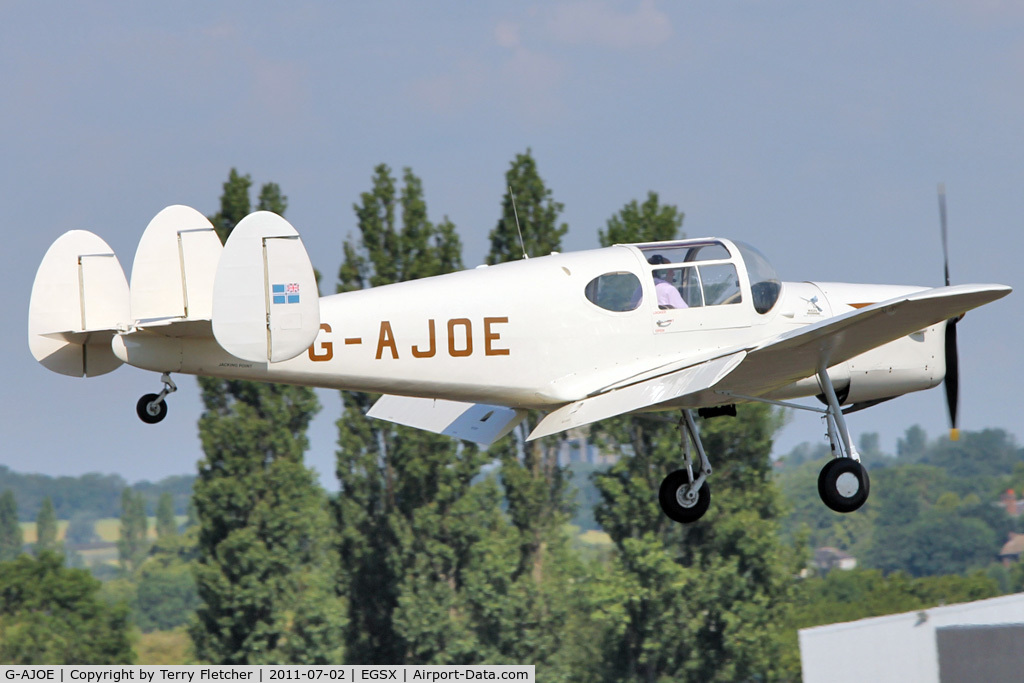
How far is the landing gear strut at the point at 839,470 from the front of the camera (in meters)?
11.6

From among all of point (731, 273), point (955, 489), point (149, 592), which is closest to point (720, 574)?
point (731, 273)

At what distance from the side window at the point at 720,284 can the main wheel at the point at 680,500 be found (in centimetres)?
196

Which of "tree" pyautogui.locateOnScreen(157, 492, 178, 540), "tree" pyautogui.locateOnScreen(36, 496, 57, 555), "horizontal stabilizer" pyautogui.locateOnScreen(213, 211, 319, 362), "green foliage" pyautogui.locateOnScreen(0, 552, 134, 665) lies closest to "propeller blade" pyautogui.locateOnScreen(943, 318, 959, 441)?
"horizontal stabilizer" pyautogui.locateOnScreen(213, 211, 319, 362)

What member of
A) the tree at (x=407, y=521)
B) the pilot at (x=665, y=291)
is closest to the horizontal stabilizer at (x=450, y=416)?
the pilot at (x=665, y=291)

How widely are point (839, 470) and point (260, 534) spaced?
24.2m

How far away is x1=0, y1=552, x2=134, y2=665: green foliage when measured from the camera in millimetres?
42844

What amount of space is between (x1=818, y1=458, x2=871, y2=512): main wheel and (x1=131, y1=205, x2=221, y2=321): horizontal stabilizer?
19.3 ft

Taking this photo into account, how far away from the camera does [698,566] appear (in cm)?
3525

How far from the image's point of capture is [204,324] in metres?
11.0

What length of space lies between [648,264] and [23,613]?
41.1m

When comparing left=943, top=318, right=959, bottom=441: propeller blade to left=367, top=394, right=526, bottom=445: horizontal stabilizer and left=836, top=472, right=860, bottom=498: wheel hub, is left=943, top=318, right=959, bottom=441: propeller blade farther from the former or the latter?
left=367, top=394, right=526, bottom=445: horizontal stabilizer

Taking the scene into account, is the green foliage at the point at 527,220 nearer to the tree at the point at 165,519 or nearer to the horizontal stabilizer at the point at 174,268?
the horizontal stabilizer at the point at 174,268

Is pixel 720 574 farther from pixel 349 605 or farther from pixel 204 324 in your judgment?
pixel 204 324

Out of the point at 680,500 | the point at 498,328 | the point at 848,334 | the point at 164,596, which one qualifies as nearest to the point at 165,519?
the point at 164,596
